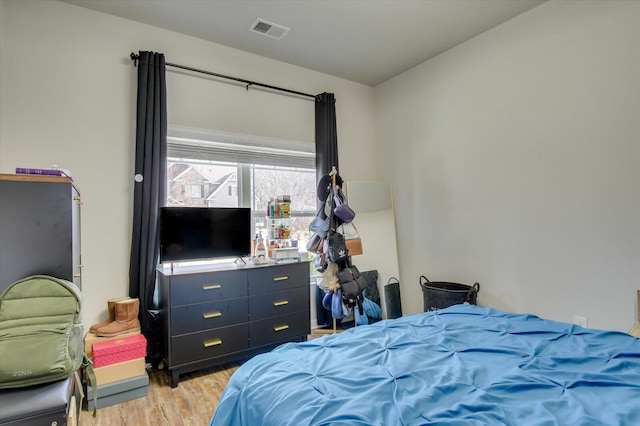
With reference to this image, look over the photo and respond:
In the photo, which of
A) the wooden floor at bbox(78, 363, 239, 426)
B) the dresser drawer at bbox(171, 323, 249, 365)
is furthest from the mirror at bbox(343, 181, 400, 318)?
the wooden floor at bbox(78, 363, 239, 426)

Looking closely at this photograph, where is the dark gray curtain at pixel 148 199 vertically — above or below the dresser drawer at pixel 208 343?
above

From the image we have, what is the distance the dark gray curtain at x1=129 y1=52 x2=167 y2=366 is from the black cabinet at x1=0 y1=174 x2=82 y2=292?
79 cm

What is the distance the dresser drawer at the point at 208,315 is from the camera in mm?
2479

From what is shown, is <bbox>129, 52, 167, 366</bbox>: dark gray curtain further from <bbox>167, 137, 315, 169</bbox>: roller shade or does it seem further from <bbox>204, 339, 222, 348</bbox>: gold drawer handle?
<bbox>204, 339, 222, 348</bbox>: gold drawer handle

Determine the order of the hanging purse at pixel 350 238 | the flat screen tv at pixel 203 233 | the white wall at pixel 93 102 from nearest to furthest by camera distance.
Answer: the white wall at pixel 93 102 < the flat screen tv at pixel 203 233 < the hanging purse at pixel 350 238

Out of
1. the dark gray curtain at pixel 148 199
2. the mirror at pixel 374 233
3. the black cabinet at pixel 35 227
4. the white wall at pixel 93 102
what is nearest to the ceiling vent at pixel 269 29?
the white wall at pixel 93 102

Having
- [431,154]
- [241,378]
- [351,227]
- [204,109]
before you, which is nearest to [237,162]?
[204,109]

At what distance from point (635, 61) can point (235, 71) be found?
9.91ft

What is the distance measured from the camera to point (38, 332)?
1.46m

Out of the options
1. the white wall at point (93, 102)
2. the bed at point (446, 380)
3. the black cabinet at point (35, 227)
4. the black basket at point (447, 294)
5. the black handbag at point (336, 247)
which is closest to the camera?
the bed at point (446, 380)

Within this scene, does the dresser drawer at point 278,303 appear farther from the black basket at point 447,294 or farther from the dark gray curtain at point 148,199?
the black basket at point 447,294

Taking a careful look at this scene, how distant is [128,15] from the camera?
104 inches

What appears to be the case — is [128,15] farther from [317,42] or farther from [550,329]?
[550,329]

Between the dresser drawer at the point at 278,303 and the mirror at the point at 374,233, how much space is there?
32.9 inches
